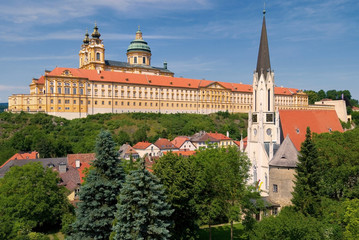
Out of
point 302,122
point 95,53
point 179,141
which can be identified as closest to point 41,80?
point 95,53

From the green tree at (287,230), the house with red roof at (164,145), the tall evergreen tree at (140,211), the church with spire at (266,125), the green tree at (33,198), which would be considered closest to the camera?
the tall evergreen tree at (140,211)

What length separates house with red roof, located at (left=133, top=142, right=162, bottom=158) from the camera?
60438mm

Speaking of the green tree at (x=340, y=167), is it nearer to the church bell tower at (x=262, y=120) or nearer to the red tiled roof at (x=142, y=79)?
the church bell tower at (x=262, y=120)

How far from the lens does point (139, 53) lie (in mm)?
98812

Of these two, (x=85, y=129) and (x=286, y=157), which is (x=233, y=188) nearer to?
(x=286, y=157)

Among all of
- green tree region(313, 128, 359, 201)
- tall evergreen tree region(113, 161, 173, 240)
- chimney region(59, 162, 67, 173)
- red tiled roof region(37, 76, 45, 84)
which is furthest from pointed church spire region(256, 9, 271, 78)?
red tiled roof region(37, 76, 45, 84)

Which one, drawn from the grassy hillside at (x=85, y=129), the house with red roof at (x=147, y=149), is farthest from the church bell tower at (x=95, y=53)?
the house with red roof at (x=147, y=149)

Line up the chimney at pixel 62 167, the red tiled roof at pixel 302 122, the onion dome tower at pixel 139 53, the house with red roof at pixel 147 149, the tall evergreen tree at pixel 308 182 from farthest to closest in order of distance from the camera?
1. the onion dome tower at pixel 139 53
2. the house with red roof at pixel 147 149
3. the chimney at pixel 62 167
4. the red tiled roof at pixel 302 122
5. the tall evergreen tree at pixel 308 182

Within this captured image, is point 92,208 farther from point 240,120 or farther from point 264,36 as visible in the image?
point 240,120

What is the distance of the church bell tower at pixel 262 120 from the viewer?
33.8 metres

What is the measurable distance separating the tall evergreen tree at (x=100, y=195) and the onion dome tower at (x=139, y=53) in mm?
84053

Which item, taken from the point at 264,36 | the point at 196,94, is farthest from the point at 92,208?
→ the point at 196,94

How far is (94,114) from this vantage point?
77.9 m

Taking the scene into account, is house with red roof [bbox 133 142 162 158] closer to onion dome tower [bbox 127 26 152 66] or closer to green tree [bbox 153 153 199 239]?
green tree [bbox 153 153 199 239]
